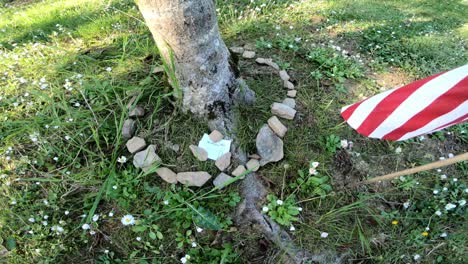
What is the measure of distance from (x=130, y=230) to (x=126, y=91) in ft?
3.34

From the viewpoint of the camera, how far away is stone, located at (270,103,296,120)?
97.9 inches

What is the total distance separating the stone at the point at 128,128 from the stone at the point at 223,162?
25.9 inches

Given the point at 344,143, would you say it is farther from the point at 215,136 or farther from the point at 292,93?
the point at 215,136

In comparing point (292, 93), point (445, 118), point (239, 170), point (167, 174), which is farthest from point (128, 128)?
point (445, 118)

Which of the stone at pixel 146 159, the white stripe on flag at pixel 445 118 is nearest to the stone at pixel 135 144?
the stone at pixel 146 159

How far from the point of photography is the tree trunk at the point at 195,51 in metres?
1.93

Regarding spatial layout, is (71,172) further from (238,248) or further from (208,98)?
(238,248)

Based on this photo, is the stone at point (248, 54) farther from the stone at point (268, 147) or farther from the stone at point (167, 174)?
the stone at point (167, 174)

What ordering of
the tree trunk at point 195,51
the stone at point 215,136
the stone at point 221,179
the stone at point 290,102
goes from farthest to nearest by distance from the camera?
the stone at point 290,102
the stone at point 215,136
the stone at point 221,179
the tree trunk at point 195,51

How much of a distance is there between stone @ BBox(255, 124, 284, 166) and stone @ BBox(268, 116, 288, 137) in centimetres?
4

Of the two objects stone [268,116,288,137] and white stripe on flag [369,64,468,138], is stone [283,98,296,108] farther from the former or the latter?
white stripe on flag [369,64,468,138]

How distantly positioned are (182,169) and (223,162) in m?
0.28

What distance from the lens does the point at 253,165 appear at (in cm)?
230

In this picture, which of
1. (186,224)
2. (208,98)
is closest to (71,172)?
(186,224)
